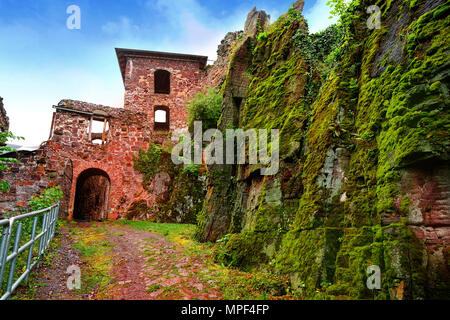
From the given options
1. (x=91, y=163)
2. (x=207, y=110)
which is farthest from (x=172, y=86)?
(x=91, y=163)

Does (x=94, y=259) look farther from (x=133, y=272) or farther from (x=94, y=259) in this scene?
(x=133, y=272)

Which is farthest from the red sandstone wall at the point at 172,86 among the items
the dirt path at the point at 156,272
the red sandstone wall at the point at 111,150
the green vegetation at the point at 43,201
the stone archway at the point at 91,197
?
the dirt path at the point at 156,272

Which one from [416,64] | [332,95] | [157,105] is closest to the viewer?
[416,64]

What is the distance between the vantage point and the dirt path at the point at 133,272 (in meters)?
4.29

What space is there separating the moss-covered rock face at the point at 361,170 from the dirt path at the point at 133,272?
1.13 meters

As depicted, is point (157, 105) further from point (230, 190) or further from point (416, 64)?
point (416, 64)

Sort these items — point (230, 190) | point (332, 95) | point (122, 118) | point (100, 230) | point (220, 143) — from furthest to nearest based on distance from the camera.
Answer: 1. point (122, 118)
2. point (100, 230)
3. point (220, 143)
4. point (230, 190)
5. point (332, 95)

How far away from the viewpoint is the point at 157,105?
781 inches

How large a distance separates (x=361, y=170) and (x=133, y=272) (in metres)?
4.58

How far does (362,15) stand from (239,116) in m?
4.38

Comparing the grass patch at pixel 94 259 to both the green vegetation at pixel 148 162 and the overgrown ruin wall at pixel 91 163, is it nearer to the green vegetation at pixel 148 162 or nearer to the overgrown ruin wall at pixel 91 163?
the overgrown ruin wall at pixel 91 163

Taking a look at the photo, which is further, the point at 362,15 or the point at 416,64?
the point at 362,15

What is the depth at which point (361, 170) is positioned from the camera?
4.04 metres
